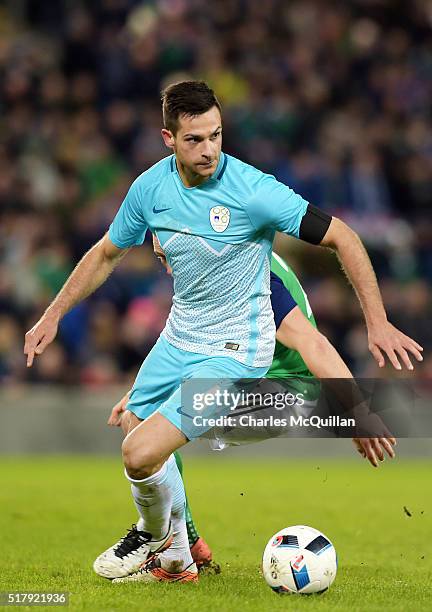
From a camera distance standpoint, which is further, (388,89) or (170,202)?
(388,89)

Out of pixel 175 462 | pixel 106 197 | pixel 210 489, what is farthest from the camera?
pixel 106 197

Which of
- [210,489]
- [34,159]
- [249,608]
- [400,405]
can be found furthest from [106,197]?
[249,608]

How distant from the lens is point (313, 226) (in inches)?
231

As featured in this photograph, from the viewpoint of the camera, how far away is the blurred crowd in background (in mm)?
13680

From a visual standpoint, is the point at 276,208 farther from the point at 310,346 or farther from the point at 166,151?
the point at 166,151

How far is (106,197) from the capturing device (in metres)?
15.2

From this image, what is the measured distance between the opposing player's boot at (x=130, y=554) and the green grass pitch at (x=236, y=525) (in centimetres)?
9

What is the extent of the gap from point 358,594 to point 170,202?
2.07m

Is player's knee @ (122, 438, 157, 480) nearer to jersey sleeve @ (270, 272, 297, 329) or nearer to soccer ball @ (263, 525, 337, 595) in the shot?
soccer ball @ (263, 525, 337, 595)

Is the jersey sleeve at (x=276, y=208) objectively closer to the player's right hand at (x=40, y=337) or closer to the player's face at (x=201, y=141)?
the player's face at (x=201, y=141)

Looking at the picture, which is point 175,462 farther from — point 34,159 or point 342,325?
point 34,159

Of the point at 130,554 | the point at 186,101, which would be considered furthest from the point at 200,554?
the point at 186,101

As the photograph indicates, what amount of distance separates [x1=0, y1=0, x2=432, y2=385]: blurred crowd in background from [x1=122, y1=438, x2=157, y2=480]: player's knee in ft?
24.6

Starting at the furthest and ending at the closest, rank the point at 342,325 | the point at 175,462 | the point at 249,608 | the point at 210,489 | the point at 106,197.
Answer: the point at 106,197 → the point at 342,325 → the point at 210,489 → the point at 175,462 → the point at 249,608
